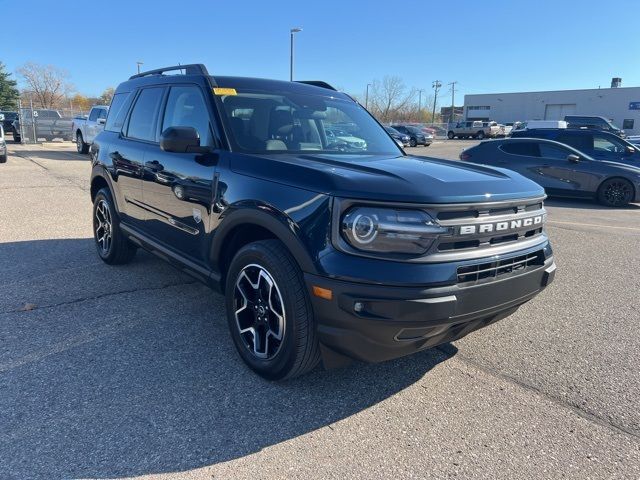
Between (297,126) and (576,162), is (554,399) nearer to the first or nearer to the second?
(297,126)

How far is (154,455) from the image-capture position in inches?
95.3

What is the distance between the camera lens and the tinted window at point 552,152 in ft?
37.4

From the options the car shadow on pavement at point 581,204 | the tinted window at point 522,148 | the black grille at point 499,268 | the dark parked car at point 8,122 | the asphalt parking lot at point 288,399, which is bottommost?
the asphalt parking lot at point 288,399

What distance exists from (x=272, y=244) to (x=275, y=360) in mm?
698

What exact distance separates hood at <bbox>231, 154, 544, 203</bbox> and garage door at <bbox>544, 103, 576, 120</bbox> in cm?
7377

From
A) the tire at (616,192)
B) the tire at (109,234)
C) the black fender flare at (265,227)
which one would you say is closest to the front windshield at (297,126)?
the black fender flare at (265,227)

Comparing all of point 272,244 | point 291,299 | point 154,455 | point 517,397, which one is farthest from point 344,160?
point 154,455

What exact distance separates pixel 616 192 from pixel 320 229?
1093 centimetres

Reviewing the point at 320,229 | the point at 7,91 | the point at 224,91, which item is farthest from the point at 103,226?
the point at 7,91

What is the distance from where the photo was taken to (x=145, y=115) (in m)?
4.62

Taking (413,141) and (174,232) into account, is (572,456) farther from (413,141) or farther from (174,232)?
(413,141)

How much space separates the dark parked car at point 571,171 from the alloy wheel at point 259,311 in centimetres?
1005

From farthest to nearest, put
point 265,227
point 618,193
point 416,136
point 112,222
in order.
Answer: point 416,136
point 618,193
point 112,222
point 265,227

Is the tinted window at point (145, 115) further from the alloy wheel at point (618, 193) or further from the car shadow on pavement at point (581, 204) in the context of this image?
the alloy wheel at point (618, 193)
